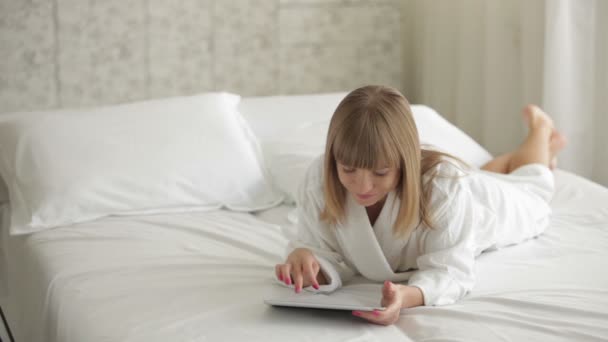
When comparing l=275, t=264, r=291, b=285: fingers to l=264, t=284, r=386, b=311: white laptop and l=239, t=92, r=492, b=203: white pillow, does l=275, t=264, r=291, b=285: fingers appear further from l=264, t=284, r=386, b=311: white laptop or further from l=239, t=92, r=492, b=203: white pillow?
l=239, t=92, r=492, b=203: white pillow

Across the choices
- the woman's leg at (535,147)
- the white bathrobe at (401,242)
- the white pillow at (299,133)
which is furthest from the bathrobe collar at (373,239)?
the woman's leg at (535,147)

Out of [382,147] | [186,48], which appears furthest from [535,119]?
[186,48]

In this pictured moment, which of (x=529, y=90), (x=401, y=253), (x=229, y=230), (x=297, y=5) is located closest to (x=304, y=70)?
(x=297, y=5)

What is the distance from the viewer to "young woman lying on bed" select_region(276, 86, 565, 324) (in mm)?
1328

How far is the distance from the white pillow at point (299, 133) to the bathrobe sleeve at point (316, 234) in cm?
64

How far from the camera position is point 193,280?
1.53 metres

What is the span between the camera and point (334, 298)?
4.41 feet

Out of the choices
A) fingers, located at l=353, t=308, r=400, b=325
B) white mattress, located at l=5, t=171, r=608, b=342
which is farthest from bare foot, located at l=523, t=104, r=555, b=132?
fingers, located at l=353, t=308, r=400, b=325

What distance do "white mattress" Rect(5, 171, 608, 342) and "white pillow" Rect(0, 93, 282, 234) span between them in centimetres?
6

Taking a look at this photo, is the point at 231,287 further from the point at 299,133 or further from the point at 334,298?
the point at 299,133

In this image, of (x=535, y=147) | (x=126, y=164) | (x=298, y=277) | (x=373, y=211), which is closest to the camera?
(x=298, y=277)

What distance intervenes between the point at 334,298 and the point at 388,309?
0.36 ft

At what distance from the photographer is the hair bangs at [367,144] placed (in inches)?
51.7

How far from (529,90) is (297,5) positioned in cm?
92
